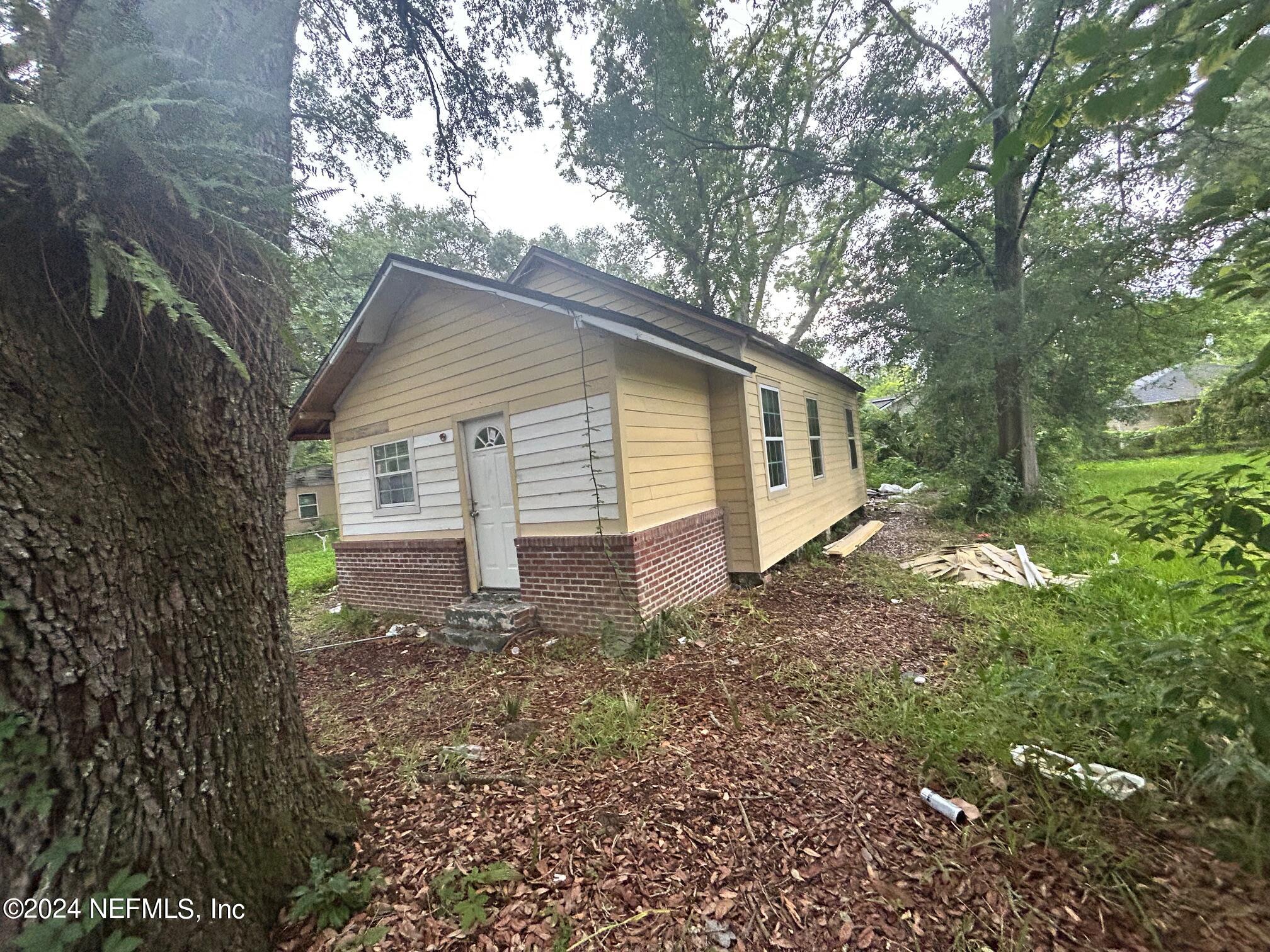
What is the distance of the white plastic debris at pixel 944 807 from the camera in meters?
2.33

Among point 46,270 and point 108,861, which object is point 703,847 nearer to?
point 108,861

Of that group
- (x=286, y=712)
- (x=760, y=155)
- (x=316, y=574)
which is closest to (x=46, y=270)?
(x=286, y=712)

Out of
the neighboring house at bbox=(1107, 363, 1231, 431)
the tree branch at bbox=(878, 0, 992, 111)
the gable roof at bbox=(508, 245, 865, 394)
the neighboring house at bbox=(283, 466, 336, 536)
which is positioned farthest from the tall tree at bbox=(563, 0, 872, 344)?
the neighboring house at bbox=(283, 466, 336, 536)

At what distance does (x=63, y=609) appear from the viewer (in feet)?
5.09

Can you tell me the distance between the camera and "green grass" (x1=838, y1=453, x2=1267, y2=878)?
7.14ft

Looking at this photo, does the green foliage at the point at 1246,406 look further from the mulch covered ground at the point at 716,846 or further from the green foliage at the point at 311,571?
the green foliage at the point at 311,571

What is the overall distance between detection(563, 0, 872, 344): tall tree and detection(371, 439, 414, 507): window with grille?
7868 millimetres

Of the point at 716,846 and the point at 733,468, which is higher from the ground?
the point at 733,468

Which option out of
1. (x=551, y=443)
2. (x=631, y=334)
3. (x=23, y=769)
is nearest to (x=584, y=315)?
(x=631, y=334)

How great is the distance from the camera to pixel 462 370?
20.3 feet

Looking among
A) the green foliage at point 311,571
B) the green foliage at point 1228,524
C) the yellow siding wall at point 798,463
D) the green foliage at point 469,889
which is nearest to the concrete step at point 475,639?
the green foliage at point 469,889

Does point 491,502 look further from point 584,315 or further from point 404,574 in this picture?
point 584,315

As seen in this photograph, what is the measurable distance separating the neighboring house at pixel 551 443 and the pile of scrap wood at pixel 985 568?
2.01 metres

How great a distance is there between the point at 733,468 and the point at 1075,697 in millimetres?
4390
